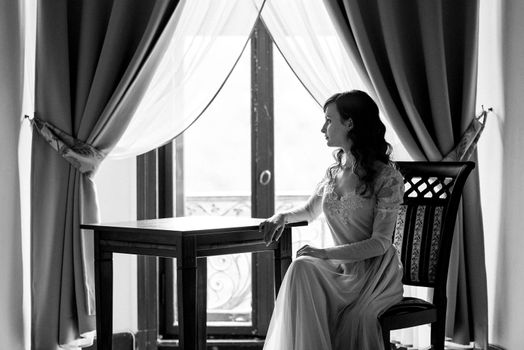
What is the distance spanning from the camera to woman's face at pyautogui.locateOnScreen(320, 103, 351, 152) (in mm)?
2834

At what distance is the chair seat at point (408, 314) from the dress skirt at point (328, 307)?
3cm

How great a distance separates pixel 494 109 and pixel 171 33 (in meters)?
1.48

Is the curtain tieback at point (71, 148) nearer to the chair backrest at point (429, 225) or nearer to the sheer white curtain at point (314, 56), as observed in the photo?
the sheer white curtain at point (314, 56)

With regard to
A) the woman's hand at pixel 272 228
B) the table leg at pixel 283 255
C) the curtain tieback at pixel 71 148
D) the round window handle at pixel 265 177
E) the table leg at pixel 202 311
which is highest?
the curtain tieback at pixel 71 148

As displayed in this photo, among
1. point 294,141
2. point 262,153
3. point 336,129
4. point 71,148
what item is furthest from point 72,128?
point 336,129

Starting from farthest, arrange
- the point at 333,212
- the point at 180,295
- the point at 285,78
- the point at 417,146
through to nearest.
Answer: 1. the point at 285,78
2. the point at 417,146
3. the point at 333,212
4. the point at 180,295

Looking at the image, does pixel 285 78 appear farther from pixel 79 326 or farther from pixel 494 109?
pixel 79 326

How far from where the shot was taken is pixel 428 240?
115 inches

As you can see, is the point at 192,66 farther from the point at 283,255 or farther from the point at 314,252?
the point at 314,252

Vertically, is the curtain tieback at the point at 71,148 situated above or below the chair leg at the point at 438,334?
above

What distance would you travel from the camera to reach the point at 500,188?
3432 mm

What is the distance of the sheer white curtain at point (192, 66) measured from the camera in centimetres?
352

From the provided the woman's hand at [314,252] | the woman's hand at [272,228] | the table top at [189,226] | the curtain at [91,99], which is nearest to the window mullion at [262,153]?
the curtain at [91,99]

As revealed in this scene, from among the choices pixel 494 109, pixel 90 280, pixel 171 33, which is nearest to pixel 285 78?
pixel 171 33
